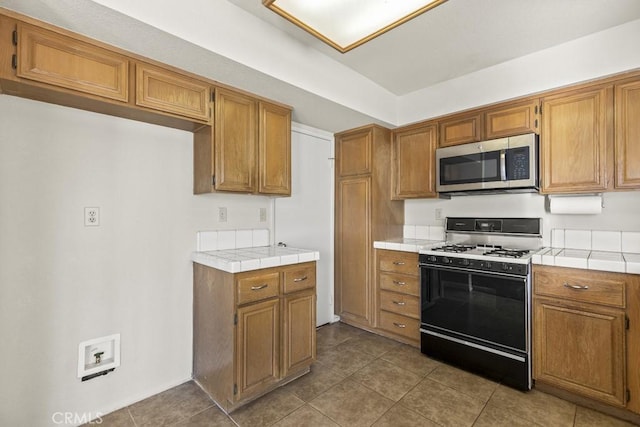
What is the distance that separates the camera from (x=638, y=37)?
1.94 metres

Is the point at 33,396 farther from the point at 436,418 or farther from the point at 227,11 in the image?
the point at 227,11

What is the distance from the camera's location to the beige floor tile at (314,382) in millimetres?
2076

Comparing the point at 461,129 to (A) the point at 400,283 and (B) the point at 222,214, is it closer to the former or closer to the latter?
(A) the point at 400,283

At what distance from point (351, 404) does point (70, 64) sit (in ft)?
8.48

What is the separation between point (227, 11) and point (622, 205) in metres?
Result: 3.10

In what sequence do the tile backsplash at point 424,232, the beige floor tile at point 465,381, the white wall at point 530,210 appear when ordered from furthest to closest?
the tile backsplash at point 424,232 → the white wall at point 530,210 → the beige floor tile at point 465,381

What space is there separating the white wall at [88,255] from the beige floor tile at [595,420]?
2.65 m

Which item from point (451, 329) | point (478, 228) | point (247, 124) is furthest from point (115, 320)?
point (478, 228)

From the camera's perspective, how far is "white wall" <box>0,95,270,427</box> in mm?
1591

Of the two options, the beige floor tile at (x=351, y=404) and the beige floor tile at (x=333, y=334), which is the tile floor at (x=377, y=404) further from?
the beige floor tile at (x=333, y=334)

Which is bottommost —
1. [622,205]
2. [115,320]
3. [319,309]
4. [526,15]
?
[319,309]

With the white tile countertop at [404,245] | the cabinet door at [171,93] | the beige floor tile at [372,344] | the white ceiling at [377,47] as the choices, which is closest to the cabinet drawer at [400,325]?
the beige floor tile at [372,344]

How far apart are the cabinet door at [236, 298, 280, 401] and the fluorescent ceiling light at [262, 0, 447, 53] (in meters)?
1.72

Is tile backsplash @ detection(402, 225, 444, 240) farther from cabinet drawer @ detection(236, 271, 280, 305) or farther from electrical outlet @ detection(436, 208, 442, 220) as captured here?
cabinet drawer @ detection(236, 271, 280, 305)
